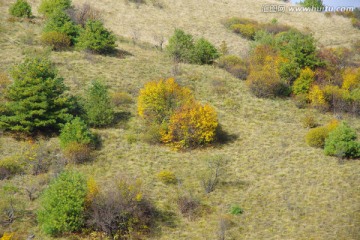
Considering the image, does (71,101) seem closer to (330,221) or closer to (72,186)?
(72,186)

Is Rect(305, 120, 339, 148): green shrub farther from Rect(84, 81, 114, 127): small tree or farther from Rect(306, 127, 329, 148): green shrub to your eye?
Rect(84, 81, 114, 127): small tree

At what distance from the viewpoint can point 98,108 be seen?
36031mm

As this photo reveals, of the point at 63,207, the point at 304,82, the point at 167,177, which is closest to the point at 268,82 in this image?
the point at 304,82

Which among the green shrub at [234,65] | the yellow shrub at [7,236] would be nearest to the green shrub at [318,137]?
the green shrub at [234,65]

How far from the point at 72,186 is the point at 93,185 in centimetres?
165

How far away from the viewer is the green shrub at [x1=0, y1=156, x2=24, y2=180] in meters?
28.4

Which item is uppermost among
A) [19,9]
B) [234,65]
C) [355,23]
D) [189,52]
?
[355,23]

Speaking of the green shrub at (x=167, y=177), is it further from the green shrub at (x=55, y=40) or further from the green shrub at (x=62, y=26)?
the green shrub at (x=62, y=26)

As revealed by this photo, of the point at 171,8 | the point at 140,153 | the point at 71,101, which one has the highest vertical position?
the point at 171,8

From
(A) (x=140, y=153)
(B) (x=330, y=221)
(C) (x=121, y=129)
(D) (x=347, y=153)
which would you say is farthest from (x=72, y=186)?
(D) (x=347, y=153)

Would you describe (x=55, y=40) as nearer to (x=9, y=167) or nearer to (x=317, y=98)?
(x=9, y=167)

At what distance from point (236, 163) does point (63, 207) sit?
15.3 m

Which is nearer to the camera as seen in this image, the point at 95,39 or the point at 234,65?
the point at 95,39

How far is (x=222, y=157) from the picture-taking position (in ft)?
111
